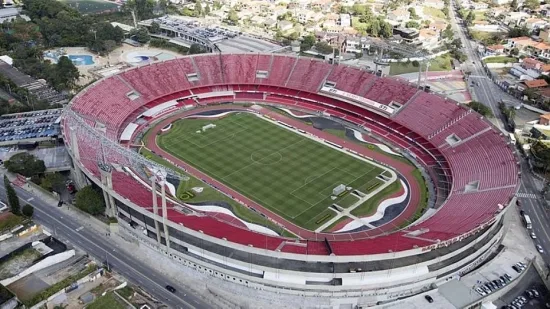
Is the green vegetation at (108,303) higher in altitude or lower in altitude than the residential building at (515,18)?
lower

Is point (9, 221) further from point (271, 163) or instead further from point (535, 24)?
point (535, 24)

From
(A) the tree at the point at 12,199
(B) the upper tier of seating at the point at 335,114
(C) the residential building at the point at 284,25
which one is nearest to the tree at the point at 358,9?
(C) the residential building at the point at 284,25

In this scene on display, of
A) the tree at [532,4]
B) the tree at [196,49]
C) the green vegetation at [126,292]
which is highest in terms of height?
the tree at [532,4]

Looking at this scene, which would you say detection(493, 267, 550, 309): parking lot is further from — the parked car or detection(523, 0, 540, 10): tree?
detection(523, 0, 540, 10): tree

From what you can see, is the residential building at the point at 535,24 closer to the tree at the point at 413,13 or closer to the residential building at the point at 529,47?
the residential building at the point at 529,47

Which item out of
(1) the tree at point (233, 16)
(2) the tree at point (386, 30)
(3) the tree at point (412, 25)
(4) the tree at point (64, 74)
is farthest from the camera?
(1) the tree at point (233, 16)

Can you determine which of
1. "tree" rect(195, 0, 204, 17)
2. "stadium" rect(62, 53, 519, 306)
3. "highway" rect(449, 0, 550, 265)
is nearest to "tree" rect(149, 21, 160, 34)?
"tree" rect(195, 0, 204, 17)
